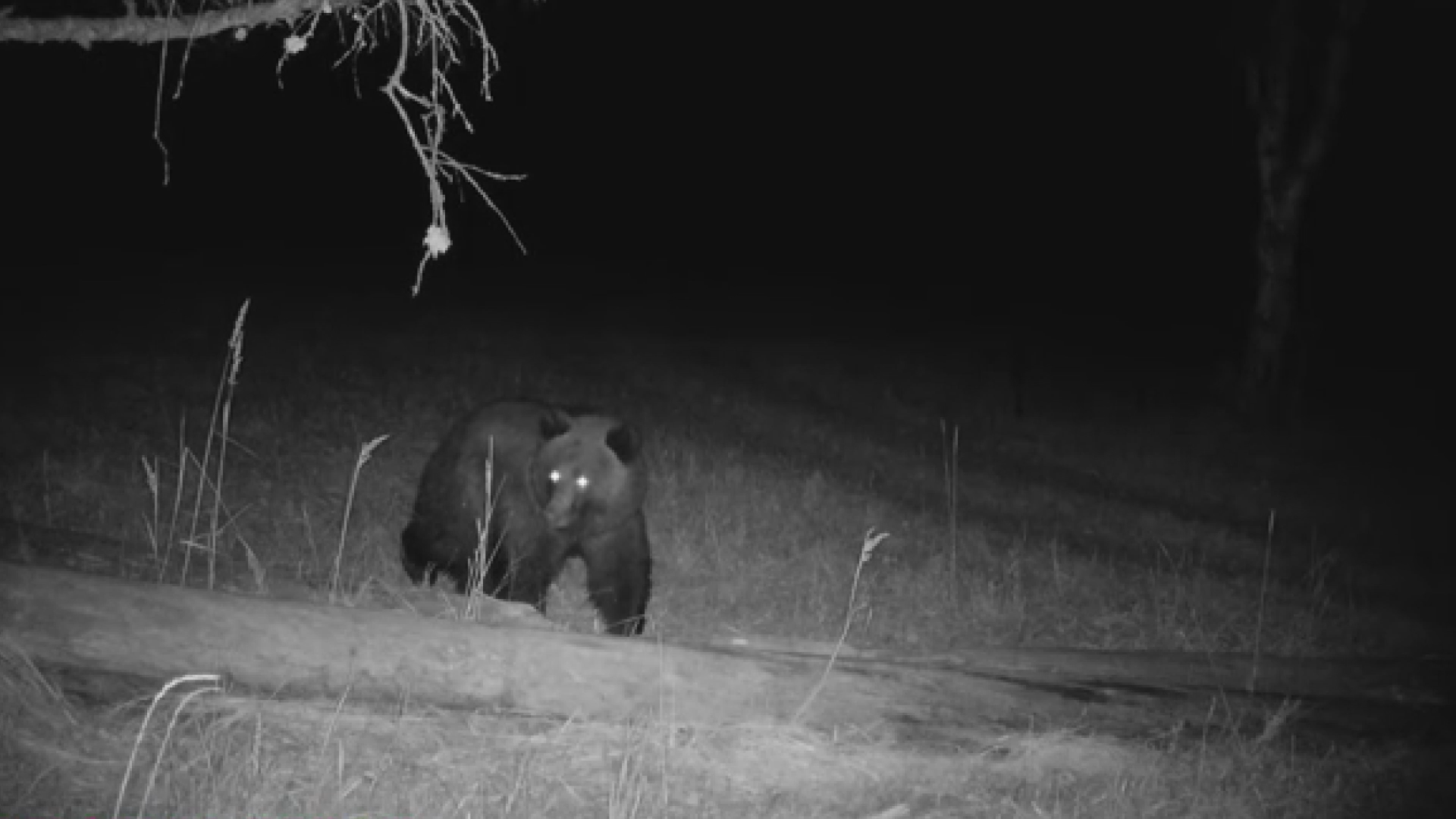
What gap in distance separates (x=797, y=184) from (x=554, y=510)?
43.3 m

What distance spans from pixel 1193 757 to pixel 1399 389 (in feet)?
62.6

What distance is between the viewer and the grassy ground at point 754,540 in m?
4.00

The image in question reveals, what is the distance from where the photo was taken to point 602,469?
691 cm

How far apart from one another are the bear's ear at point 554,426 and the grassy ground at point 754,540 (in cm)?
119

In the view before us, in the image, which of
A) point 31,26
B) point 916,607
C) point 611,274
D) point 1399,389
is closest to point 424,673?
point 31,26

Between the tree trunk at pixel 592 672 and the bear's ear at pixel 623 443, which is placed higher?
the bear's ear at pixel 623 443

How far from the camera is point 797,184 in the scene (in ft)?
160

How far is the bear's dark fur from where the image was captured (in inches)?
271

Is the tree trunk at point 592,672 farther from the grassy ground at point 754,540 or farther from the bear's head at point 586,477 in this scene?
the bear's head at point 586,477

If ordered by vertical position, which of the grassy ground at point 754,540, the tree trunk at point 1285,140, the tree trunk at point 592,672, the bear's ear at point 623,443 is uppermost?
the tree trunk at point 1285,140

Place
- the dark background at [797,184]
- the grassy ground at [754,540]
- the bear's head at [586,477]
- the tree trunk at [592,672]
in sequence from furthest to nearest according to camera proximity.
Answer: the dark background at [797,184] < the bear's head at [586,477] < the tree trunk at [592,672] < the grassy ground at [754,540]

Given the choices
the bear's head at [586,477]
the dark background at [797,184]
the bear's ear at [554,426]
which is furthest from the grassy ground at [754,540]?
the dark background at [797,184]

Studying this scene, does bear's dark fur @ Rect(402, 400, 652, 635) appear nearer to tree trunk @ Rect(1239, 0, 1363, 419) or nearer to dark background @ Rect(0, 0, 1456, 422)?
dark background @ Rect(0, 0, 1456, 422)

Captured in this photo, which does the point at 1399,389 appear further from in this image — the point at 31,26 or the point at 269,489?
the point at 31,26
